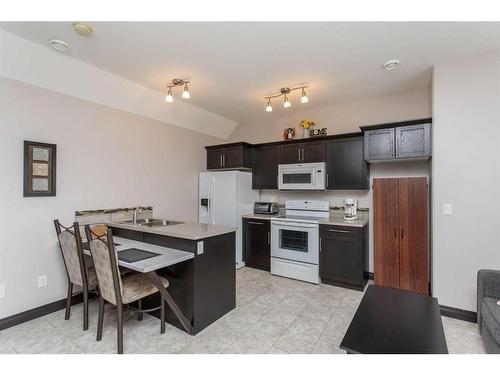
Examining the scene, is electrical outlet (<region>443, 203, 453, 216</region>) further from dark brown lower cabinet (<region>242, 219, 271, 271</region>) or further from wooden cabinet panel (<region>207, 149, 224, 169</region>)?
wooden cabinet panel (<region>207, 149, 224, 169</region>)

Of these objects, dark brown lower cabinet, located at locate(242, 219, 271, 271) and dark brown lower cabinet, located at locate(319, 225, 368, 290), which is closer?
dark brown lower cabinet, located at locate(319, 225, 368, 290)

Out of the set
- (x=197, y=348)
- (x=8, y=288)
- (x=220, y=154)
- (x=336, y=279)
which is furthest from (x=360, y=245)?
(x=8, y=288)

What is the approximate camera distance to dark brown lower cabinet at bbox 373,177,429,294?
3016 mm

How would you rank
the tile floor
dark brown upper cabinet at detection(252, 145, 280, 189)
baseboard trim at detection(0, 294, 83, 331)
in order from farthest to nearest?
dark brown upper cabinet at detection(252, 145, 280, 189), baseboard trim at detection(0, 294, 83, 331), the tile floor

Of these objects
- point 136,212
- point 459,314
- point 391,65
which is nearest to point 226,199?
point 136,212

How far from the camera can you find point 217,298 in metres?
2.56

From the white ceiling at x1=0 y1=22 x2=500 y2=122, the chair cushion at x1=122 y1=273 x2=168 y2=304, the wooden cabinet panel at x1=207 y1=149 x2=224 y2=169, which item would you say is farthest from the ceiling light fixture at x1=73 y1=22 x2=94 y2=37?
the wooden cabinet panel at x1=207 y1=149 x2=224 y2=169

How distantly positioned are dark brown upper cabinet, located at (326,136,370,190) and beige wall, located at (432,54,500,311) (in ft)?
3.10

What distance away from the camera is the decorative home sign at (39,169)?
249 centimetres

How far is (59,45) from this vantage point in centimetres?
231

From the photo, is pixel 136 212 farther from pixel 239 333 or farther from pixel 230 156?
pixel 239 333

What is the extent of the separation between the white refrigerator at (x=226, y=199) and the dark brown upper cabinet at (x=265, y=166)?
0.51ft

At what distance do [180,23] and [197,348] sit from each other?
271 centimetres

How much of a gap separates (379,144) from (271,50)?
190 centimetres
